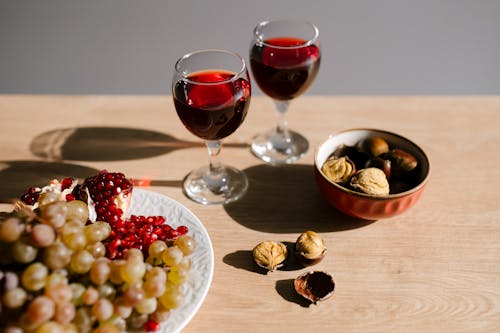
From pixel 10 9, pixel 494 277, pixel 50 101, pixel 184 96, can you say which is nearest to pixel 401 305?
pixel 494 277

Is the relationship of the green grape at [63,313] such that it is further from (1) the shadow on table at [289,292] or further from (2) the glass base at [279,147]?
(2) the glass base at [279,147]

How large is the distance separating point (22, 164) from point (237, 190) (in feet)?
1.52

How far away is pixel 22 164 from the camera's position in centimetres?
115

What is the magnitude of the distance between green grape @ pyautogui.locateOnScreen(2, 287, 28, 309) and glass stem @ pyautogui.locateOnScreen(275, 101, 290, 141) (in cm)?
67

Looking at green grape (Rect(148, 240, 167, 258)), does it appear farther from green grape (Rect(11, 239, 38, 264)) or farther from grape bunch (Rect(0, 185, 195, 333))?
green grape (Rect(11, 239, 38, 264))

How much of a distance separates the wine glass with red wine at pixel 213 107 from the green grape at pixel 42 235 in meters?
0.35

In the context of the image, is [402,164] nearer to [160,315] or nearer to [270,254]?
[270,254]

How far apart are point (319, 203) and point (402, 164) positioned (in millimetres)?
169

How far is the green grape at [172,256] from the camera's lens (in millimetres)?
803

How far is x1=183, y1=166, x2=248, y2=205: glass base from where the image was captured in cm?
106

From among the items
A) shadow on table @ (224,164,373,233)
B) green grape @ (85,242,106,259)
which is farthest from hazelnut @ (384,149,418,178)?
green grape @ (85,242,106,259)

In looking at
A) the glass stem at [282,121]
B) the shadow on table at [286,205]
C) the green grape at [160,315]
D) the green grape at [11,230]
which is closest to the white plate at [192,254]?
the green grape at [160,315]

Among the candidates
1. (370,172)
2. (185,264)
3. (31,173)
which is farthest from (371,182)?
(31,173)

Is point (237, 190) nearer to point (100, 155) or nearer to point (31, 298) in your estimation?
point (100, 155)
